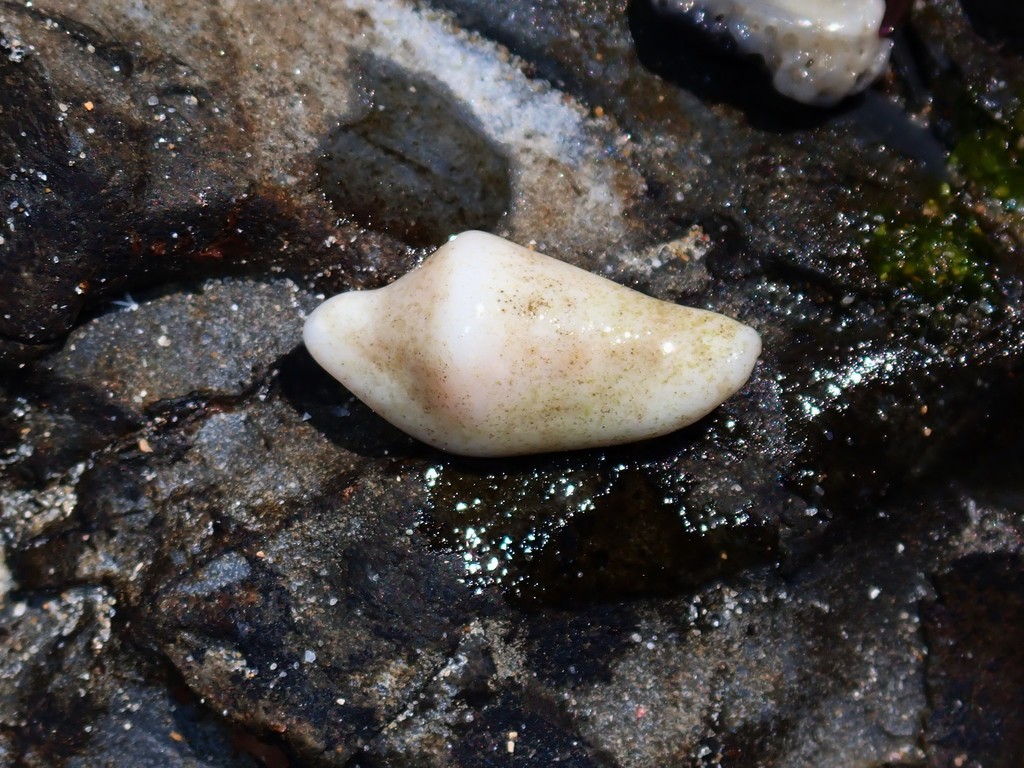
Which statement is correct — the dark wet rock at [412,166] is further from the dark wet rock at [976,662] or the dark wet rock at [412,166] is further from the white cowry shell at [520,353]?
the dark wet rock at [976,662]

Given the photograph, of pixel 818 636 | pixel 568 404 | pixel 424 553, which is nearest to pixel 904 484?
pixel 818 636

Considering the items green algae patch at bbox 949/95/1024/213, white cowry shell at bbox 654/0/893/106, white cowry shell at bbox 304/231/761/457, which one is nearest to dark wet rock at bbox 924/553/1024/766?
white cowry shell at bbox 304/231/761/457

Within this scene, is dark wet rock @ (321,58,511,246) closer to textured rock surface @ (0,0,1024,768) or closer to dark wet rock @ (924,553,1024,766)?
textured rock surface @ (0,0,1024,768)

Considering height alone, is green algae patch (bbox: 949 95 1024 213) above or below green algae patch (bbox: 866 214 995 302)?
above

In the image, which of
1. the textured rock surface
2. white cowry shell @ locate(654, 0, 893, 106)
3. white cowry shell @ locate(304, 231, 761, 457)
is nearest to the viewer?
white cowry shell @ locate(304, 231, 761, 457)

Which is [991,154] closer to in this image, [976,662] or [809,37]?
[809,37]

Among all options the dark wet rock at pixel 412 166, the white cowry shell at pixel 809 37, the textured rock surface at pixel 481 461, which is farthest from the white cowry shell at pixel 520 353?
the white cowry shell at pixel 809 37
